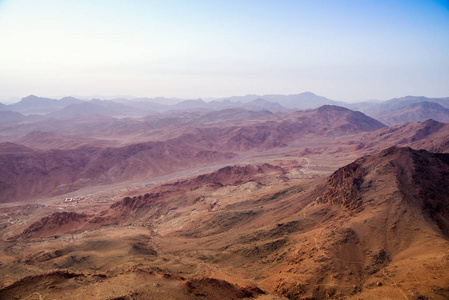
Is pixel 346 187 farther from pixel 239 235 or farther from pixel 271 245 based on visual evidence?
pixel 239 235

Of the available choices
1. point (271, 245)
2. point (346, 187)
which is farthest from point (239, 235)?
point (346, 187)

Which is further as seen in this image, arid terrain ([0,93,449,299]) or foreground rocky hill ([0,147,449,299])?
arid terrain ([0,93,449,299])

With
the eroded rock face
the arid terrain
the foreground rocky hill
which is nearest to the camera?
the foreground rocky hill

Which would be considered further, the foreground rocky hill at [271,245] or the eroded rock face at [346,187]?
the eroded rock face at [346,187]

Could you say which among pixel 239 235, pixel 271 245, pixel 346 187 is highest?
pixel 346 187

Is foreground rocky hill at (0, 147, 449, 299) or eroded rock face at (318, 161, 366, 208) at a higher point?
eroded rock face at (318, 161, 366, 208)

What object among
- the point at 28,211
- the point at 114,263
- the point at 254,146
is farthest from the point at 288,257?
the point at 254,146

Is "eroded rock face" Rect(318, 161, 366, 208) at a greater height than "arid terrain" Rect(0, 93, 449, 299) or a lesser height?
greater

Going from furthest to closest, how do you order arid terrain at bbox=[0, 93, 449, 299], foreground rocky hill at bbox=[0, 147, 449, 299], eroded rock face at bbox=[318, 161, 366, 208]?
1. eroded rock face at bbox=[318, 161, 366, 208]
2. arid terrain at bbox=[0, 93, 449, 299]
3. foreground rocky hill at bbox=[0, 147, 449, 299]

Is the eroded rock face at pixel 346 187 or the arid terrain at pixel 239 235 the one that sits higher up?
the eroded rock face at pixel 346 187

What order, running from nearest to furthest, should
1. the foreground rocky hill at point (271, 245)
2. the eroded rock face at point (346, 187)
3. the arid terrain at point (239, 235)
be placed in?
the foreground rocky hill at point (271, 245) < the arid terrain at point (239, 235) < the eroded rock face at point (346, 187)

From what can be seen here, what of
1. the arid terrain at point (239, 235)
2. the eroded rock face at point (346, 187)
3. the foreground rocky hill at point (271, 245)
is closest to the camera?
the foreground rocky hill at point (271, 245)
